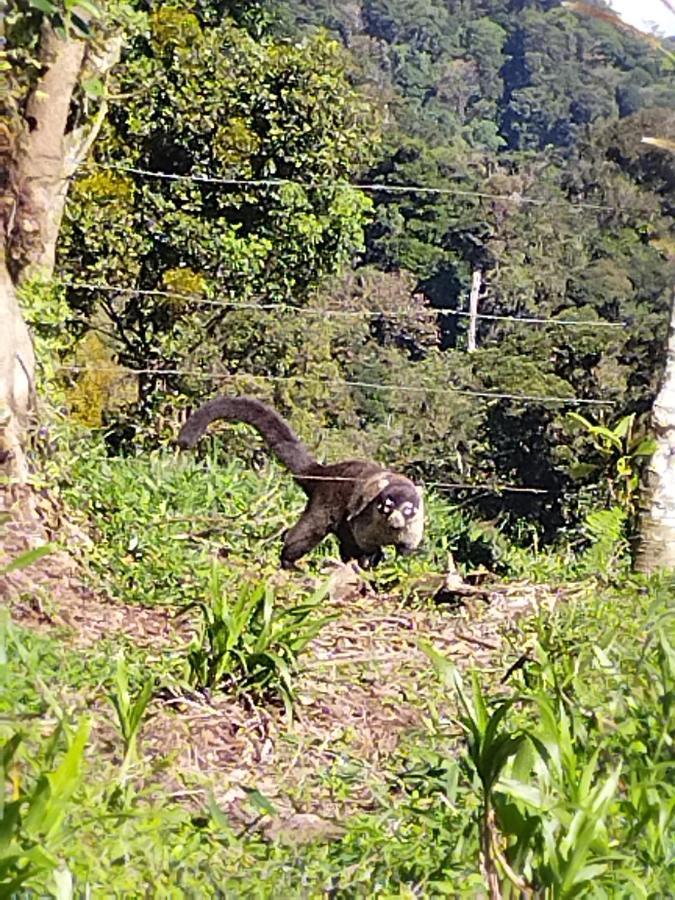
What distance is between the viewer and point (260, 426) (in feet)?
17.8

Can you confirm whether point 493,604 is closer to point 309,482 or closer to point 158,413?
point 309,482

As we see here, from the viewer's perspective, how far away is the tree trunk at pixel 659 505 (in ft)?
15.3

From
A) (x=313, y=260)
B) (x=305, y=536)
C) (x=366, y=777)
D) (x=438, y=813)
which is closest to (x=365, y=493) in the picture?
(x=305, y=536)

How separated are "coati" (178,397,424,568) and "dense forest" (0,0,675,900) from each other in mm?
142

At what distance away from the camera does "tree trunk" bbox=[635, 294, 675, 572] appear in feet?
15.3

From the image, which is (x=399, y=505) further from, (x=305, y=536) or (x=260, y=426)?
(x=260, y=426)

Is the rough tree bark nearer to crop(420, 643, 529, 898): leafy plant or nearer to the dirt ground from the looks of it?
the dirt ground

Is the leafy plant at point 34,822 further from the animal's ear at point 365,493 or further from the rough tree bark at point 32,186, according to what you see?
the animal's ear at point 365,493

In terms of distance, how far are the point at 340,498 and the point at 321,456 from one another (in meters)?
3.41

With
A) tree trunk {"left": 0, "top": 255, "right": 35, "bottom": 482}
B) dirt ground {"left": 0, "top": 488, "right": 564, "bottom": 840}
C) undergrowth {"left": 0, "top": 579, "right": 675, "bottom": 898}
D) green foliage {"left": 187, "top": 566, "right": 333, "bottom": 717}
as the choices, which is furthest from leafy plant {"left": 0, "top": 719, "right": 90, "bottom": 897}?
tree trunk {"left": 0, "top": 255, "right": 35, "bottom": 482}

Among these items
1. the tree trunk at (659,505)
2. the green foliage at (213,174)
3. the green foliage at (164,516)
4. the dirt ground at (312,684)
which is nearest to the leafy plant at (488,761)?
the dirt ground at (312,684)

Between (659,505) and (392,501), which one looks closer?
(659,505)

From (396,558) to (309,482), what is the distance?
1.66 feet

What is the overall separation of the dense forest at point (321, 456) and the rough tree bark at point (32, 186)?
0.06 ft
